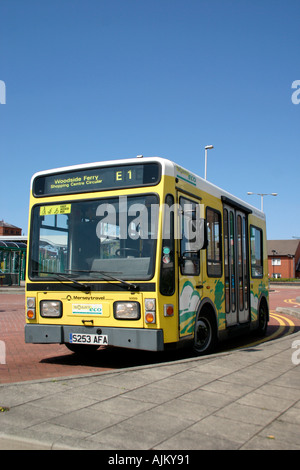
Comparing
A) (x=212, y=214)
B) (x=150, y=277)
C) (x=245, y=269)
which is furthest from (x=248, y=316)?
(x=150, y=277)

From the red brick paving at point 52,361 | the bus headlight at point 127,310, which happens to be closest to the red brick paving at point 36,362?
the red brick paving at point 52,361

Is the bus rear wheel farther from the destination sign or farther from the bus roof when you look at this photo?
the destination sign

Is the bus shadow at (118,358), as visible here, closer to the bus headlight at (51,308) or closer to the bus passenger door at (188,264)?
the bus passenger door at (188,264)

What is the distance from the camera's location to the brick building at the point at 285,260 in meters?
95.4

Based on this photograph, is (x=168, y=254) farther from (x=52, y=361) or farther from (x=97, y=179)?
(x=52, y=361)

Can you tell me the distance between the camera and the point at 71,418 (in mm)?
4562

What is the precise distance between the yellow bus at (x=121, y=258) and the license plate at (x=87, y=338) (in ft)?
0.05

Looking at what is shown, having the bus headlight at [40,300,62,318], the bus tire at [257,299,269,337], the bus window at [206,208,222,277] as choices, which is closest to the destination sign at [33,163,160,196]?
the bus headlight at [40,300,62,318]

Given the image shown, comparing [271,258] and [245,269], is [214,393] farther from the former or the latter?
[271,258]

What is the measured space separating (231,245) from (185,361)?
341 cm

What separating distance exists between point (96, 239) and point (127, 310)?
119cm

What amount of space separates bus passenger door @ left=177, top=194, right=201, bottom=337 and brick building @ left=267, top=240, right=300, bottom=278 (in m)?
88.5

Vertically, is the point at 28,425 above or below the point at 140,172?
below
